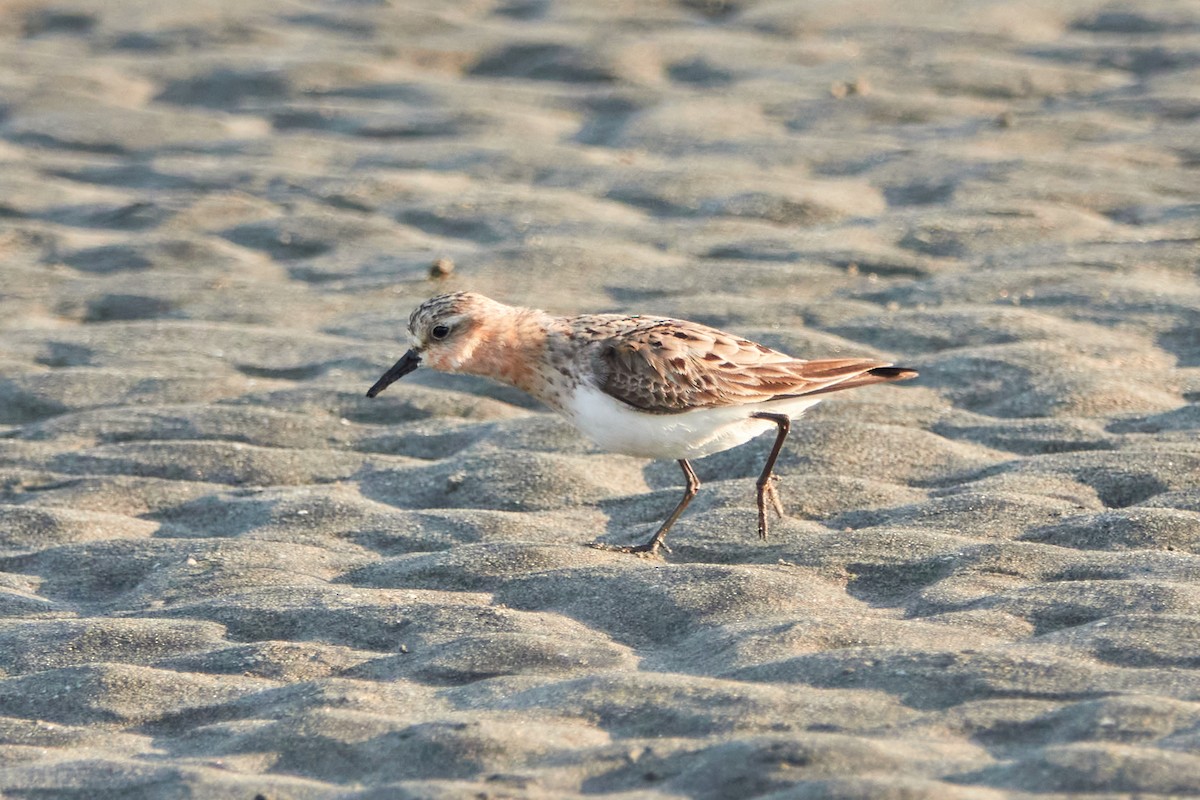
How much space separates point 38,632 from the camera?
183 inches

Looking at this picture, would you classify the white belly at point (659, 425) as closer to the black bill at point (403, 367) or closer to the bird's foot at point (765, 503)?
the bird's foot at point (765, 503)

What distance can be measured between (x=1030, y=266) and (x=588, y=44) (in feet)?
13.4

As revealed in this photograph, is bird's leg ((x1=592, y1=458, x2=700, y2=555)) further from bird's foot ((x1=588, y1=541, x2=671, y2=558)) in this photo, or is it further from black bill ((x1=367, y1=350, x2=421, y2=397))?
black bill ((x1=367, y1=350, x2=421, y2=397))

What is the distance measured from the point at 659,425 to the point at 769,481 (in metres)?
0.41

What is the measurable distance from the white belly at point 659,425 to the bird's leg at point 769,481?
0.14 feet

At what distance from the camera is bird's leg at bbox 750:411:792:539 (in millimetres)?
5293

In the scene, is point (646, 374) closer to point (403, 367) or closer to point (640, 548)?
point (640, 548)

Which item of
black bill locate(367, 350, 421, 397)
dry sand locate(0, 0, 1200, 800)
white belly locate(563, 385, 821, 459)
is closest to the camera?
dry sand locate(0, 0, 1200, 800)

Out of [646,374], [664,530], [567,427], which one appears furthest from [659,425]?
[567,427]

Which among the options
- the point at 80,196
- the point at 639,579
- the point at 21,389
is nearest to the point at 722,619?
the point at 639,579

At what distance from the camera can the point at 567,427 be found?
6383 millimetres

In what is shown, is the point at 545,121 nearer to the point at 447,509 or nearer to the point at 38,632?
the point at 447,509

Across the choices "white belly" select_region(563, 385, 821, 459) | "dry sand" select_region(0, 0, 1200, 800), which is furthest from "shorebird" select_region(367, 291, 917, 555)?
"dry sand" select_region(0, 0, 1200, 800)

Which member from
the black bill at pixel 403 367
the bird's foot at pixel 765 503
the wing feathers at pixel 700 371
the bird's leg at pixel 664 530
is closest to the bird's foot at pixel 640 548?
the bird's leg at pixel 664 530
